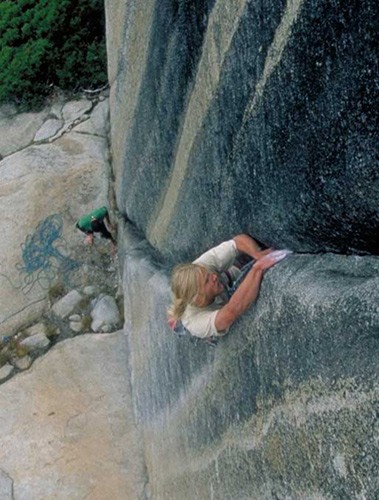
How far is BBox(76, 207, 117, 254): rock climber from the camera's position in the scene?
247 inches

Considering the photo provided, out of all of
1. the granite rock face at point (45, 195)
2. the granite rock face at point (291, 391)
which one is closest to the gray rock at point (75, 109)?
the granite rock face at point (45, 195)

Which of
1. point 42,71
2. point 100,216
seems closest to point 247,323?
point 100,216

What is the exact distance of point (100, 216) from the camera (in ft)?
20.7

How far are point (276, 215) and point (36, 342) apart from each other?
4.22 metres

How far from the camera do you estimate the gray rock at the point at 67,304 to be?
6.34 m

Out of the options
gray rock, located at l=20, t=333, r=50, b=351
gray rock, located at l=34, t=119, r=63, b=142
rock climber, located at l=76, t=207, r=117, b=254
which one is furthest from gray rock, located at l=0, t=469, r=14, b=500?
gray rock, located at l=34, t=119, r=63, b=142

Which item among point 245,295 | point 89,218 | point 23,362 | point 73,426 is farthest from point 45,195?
point 245,295

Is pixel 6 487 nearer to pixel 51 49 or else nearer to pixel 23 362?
pixel 23 362

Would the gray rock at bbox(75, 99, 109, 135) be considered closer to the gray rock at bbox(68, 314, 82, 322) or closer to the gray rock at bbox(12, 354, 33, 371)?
the gray rock at bbox(68, 314, 82, 322)

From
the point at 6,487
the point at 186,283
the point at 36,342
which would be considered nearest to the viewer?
the point at 186,283

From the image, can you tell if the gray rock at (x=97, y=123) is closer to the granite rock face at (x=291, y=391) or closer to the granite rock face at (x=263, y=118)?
the granite rock face at (x=263, y=118)

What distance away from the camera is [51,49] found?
7.36 metres

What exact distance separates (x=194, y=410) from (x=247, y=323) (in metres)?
1.17

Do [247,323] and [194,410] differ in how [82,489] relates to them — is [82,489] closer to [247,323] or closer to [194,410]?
[194,410]
